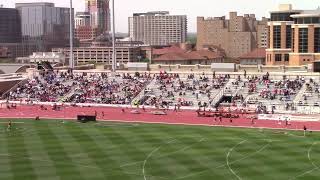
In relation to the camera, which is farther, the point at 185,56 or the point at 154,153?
the point at 185,56

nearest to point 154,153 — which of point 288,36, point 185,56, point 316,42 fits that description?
point 316,42

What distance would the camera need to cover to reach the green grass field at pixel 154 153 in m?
40.8

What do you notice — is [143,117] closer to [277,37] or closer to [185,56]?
[277,37]

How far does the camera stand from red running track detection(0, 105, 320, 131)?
63.1 metres

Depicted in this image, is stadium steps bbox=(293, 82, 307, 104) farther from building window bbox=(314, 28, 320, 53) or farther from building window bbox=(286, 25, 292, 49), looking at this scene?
building window bbox=(286, 25, 292, 49)

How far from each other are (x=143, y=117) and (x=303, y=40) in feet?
163

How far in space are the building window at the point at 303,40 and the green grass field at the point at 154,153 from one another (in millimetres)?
53547

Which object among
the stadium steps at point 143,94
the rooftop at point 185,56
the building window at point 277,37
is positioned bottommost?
the stadium steps at point 143,94

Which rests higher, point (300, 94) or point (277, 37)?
point (277, 37)

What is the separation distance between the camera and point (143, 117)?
69.9 metres

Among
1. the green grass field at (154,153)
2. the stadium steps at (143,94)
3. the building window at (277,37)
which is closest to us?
the green grass field at (154,153)

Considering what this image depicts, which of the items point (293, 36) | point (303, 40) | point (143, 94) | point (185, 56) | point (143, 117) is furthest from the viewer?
point (185, 56)

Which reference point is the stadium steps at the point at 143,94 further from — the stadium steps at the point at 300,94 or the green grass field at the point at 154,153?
the stadium steps at the point at 300,94

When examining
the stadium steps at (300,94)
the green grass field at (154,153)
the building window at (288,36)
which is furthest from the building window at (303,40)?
the green grass field at (154,153)
